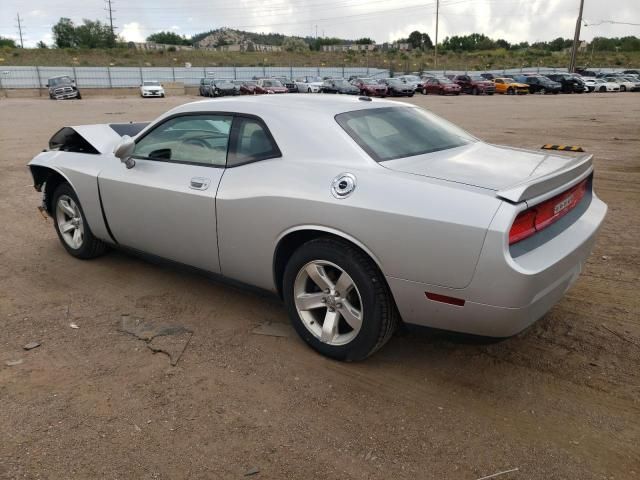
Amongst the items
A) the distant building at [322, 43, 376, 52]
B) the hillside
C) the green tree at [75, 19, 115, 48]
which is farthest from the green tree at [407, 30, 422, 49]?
→ the green tree at [75, 19, 115, 48]

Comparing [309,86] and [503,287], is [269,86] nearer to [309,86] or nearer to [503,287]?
[309,86]

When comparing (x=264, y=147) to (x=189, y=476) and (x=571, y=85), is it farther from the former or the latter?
(x=571, y=85)

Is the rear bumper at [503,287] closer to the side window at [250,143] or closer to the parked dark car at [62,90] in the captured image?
the side window at [250,143]

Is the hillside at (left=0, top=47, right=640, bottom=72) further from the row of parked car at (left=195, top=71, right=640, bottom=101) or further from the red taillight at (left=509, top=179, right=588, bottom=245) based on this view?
the red taillight at (left=509, top=179, right=588, bottom=245)

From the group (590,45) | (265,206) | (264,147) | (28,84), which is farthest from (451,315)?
(590,45)

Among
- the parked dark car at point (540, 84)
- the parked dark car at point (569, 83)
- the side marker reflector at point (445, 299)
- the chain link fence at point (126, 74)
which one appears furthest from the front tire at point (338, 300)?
the chain link fence at point (126, 74)

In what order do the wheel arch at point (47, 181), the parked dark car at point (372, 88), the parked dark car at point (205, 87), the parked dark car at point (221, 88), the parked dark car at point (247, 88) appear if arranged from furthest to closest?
the parked dark car at point (205, 87) < the parked dark car at point (221, 88) < the parked dark car at point (372, 88) < the parked dark car at point (247, 88) < the wheel arch at point (47, 181)

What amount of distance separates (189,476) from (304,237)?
1.48 metres

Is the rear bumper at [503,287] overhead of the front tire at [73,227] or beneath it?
overhead

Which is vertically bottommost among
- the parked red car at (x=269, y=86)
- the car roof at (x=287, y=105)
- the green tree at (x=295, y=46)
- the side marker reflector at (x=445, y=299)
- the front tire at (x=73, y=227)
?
the front tire at (x=73, y=227)

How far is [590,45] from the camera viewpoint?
109m

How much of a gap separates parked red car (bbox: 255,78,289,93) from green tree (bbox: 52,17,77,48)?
256ft

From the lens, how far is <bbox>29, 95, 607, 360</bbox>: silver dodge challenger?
264cm

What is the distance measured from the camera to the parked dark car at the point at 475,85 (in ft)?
134
